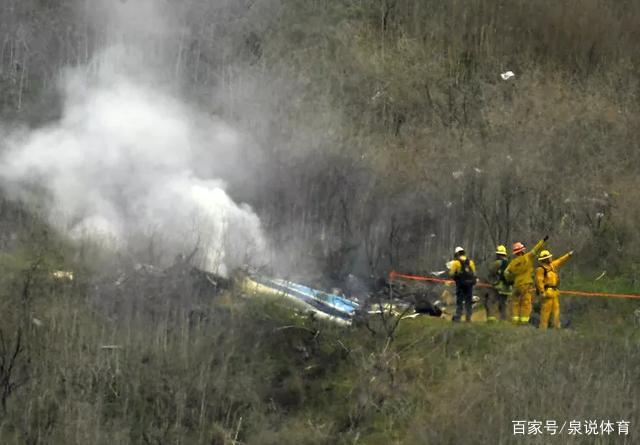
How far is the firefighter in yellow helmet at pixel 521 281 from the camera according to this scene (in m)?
19.5

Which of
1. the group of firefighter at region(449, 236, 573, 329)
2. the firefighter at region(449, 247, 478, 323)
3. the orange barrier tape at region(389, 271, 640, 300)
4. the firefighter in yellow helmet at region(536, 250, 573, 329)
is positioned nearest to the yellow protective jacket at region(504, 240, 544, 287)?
the group of firefighter at region(449, 236, 573, 329)

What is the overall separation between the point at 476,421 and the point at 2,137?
43.7 ft

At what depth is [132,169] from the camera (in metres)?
24.5

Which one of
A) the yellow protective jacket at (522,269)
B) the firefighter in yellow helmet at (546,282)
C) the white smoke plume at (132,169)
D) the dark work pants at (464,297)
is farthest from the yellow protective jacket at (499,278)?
the white smoke plume at (132,169)

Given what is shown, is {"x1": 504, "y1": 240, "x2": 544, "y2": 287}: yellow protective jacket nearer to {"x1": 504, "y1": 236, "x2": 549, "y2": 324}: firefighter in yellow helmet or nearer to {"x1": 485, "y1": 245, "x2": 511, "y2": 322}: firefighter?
{"x1": 504, "y1": 236, "x2": 549, "y2": 324}: firefighter in yellow helmet

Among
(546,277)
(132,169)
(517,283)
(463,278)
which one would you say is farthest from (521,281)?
(132,169)

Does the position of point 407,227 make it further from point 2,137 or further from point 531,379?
point 2,137

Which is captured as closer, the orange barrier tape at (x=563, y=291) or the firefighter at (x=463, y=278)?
the firefighter at (x=463, y=278)

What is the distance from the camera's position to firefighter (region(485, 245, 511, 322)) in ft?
65.3

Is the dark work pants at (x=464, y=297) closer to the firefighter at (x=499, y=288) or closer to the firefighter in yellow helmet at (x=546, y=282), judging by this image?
the firefighter at (x=499, y=288)

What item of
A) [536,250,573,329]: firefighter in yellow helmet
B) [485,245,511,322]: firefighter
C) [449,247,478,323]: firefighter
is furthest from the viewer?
[485,245,511,322]: firefighter

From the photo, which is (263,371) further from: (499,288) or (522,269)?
(522,269)

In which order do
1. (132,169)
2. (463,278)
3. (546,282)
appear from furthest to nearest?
1. (132,169)
2. (463,278)
3. (546,282)

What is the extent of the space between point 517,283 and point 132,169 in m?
8.72
